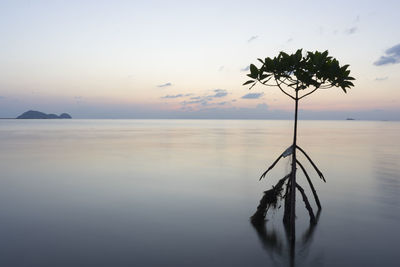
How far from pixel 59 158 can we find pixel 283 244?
29.7 meters

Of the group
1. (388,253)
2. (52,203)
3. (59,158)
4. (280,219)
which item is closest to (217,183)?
(280,219)

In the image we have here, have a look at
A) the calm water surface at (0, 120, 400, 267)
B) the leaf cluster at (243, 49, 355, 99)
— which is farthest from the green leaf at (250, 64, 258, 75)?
the calm water surface at (0, 120, 400, 267)

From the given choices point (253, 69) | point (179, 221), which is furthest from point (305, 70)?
point (179, 221)

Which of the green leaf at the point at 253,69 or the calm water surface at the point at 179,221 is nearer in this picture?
the calm water surface at the point at 179,221

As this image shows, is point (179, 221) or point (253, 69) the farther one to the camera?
point (179, 221)

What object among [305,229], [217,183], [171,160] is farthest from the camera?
[171,160]

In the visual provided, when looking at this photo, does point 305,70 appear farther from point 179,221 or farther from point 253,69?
point 179,221

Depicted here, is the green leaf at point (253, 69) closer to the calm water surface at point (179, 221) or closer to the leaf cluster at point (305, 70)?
the leaf cluster at point (305, 70)

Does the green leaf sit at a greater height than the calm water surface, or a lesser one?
greater

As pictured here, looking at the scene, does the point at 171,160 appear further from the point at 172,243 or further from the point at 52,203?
the point at 172,243

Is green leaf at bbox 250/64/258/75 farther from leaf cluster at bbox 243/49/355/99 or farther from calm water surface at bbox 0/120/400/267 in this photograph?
calm water surface at bbox 0/120/400/267

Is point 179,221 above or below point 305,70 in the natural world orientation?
below

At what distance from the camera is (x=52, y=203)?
627 inches

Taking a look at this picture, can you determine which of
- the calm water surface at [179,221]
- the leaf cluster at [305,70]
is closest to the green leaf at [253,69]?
the leaf cluster at [305,70]
